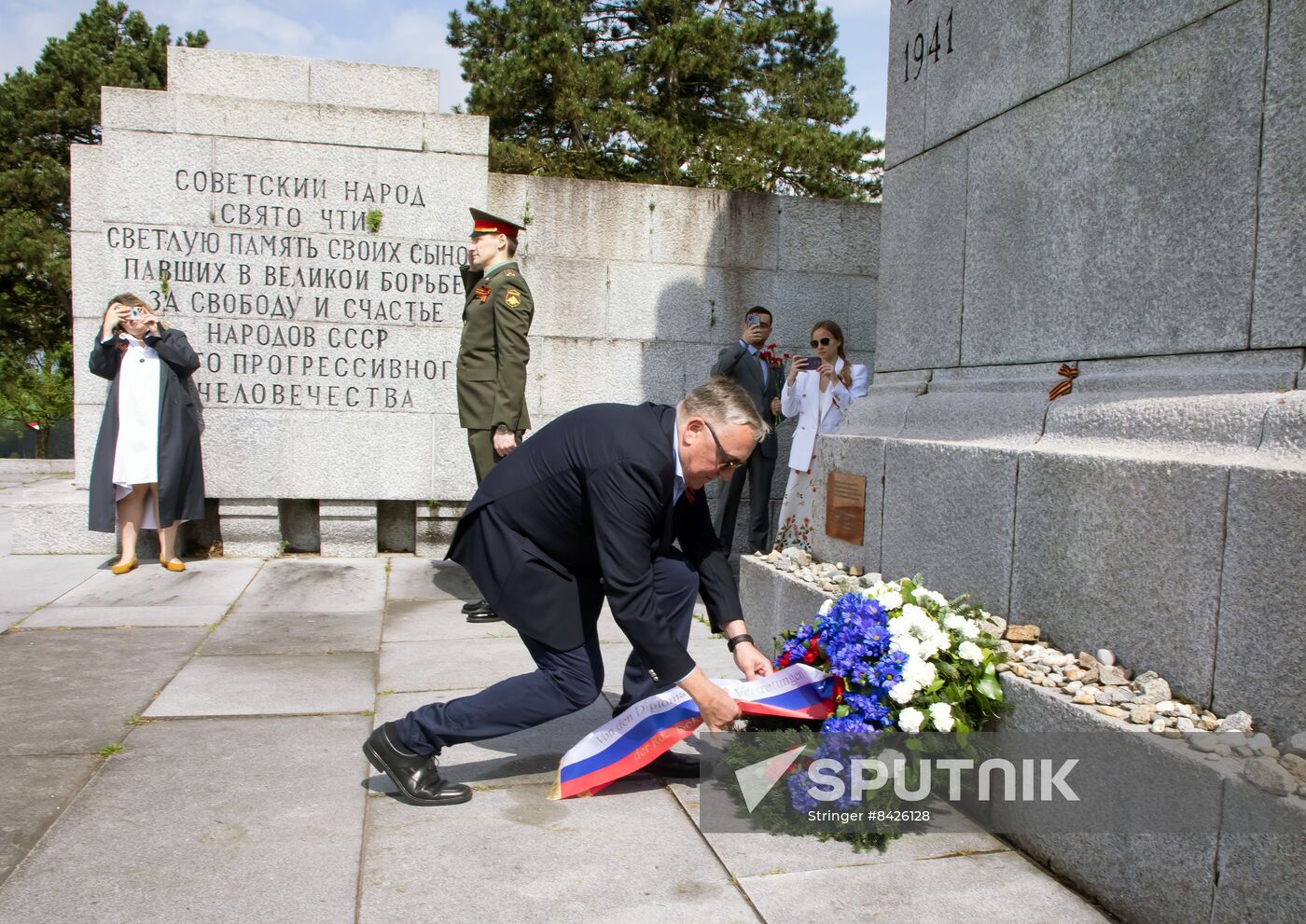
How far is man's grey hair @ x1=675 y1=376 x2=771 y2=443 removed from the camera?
2801mm

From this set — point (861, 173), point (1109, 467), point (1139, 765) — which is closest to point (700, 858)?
point (1139, 765)

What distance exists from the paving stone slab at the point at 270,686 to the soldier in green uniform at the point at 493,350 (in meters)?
1.08

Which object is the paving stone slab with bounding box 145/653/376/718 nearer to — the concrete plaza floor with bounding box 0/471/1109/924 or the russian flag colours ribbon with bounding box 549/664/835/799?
the concrete plaza floor with bounding box 0/471/1109/924

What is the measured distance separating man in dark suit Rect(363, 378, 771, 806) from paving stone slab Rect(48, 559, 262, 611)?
126 inches

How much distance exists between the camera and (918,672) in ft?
9.71

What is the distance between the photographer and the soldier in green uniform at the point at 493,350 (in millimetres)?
5652

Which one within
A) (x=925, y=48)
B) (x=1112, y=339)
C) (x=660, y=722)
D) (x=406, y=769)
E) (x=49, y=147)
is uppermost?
(x=49, y=147)

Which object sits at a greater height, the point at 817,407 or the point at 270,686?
the point at 817,407

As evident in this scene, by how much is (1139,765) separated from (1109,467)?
896 millimetres

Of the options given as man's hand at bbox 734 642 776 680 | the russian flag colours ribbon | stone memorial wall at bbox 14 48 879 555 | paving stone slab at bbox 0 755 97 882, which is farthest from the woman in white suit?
paving stone slab at bbox 0 755 97 882

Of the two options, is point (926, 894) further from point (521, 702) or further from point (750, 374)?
point (750, 374)

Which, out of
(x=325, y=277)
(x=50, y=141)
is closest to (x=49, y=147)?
(x=50, y=141)

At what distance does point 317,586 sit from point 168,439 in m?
1.36

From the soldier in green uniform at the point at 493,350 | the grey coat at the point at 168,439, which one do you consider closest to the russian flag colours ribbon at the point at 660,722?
the soldier in green uniform at the point at 493,350
